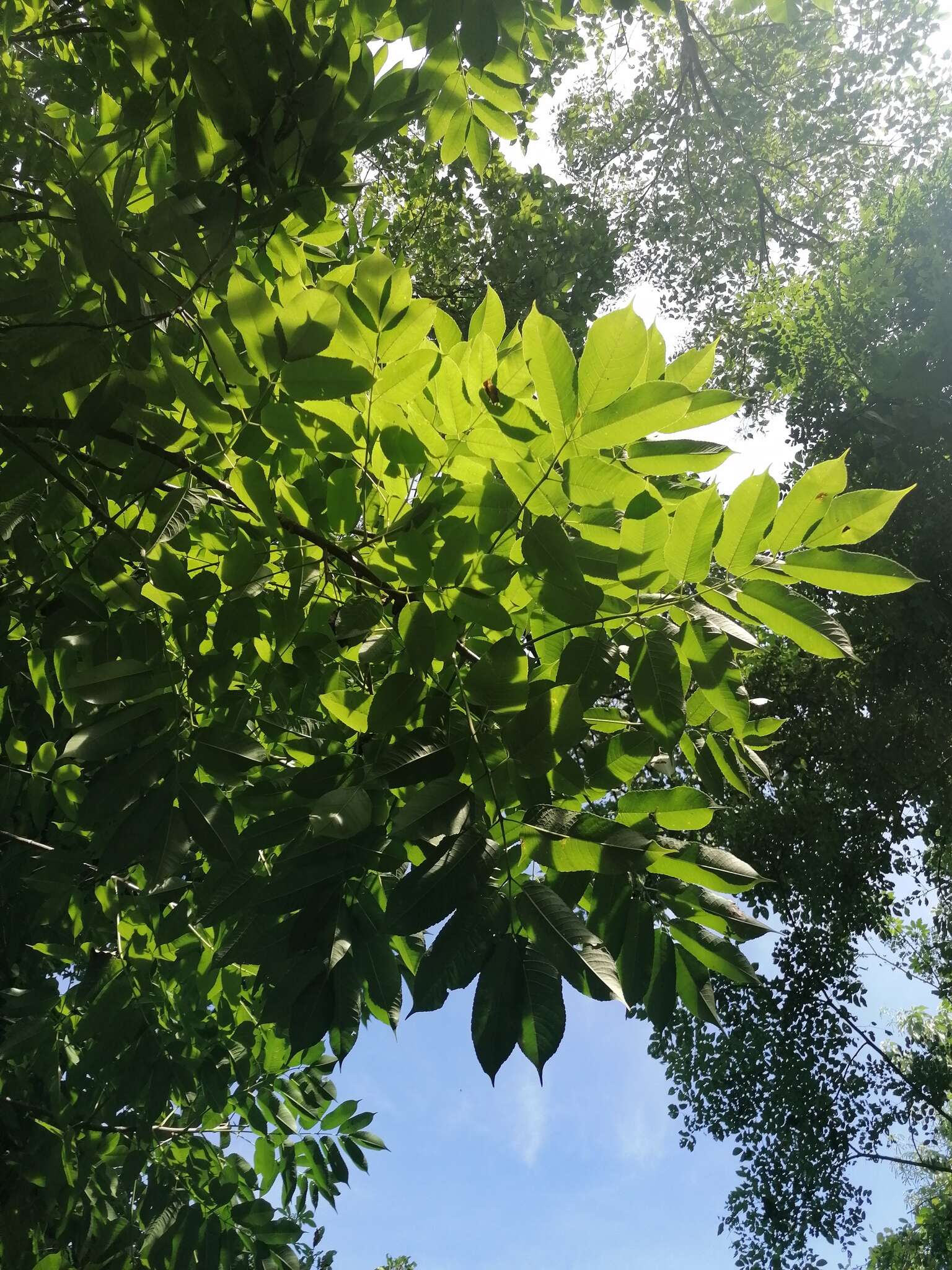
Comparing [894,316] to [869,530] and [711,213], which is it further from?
[869,530]

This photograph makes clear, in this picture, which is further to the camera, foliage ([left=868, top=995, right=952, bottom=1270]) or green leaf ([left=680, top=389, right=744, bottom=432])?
foliage ([left=868, top=995, right=952, bottom=1270])

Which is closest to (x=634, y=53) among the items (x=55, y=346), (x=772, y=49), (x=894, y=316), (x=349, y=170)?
(x=772, y=49)

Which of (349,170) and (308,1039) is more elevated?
(349,170)

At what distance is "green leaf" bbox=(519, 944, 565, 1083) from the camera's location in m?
1.15

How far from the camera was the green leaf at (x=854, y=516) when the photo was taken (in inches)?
50.4

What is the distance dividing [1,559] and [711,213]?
27.0 feet

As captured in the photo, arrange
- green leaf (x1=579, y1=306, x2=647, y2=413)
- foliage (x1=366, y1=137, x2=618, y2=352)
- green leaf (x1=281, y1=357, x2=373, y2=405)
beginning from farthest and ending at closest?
foliage (x1=366, y1=137, x2=618, y2=352) < green leaf (x1=281, y1=357, x2=373, y2=405) < green leaf (x1=579, y1=306, x2=647, y2=413)

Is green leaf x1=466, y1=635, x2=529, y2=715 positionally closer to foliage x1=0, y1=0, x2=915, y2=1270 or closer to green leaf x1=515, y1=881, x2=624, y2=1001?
foliage x1=0, y1=0, x2=915, y2=1270

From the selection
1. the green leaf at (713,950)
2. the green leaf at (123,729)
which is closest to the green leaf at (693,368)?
the green leaf at (713,950)

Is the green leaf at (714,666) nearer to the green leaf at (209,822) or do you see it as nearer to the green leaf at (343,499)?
the green leaf at (343,499)

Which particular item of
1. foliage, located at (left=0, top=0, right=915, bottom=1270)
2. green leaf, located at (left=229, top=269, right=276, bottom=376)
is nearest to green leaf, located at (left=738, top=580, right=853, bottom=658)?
foliage, located at (left=0, top=0, right=915, bottom=1270)

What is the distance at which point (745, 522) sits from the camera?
51.1 inches

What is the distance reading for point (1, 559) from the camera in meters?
2.12

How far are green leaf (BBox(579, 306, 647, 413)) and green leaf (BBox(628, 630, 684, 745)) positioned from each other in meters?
0.32
